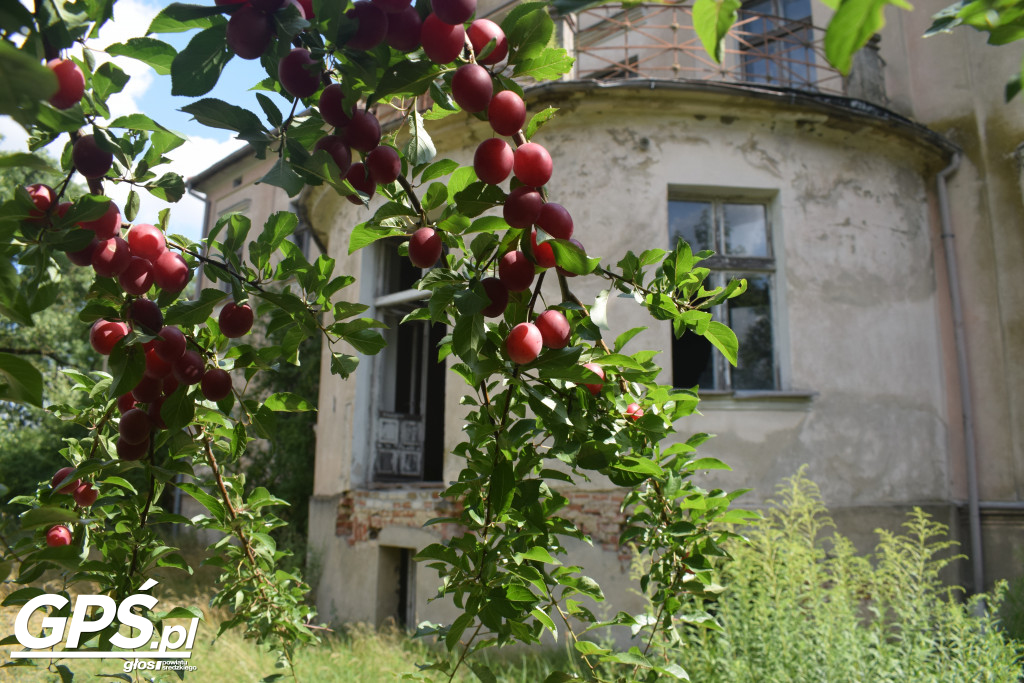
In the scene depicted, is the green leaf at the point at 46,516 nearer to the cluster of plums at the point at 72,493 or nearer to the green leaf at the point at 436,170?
the cluster of plums at the point at 72,493

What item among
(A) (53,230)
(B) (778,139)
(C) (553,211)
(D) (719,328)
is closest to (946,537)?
(B) (778,139)

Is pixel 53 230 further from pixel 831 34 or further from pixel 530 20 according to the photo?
pixel 831 34

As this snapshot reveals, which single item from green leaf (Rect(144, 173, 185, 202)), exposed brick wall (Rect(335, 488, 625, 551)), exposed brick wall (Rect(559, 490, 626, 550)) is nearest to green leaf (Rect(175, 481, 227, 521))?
green leaf (Rect(144, 173, 185, 202))

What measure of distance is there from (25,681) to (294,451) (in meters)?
5.44

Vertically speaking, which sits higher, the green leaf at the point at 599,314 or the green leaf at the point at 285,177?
the green leaf at the point at 285,177

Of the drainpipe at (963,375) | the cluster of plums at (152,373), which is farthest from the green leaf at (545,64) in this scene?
the drainpipe at (963,375)

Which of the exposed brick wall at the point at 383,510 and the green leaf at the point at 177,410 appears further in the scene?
the exposed brick wall at the point at 383,510

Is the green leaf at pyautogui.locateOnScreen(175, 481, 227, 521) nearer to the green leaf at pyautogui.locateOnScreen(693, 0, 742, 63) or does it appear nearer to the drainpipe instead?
the green leaf at pyautogui.locateOnScreen(693, 0, 742, 63)

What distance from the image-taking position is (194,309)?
1016 millimetres

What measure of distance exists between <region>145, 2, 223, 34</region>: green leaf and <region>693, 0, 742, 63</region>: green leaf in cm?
52

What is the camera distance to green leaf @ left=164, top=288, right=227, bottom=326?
1.00 meters

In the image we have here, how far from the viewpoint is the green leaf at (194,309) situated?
996 millimetres

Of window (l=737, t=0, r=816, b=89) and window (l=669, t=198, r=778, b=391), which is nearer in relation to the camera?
window (l=669, t=198, r=778, b=391)

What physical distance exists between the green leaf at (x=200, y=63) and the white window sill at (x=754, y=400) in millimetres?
5091
